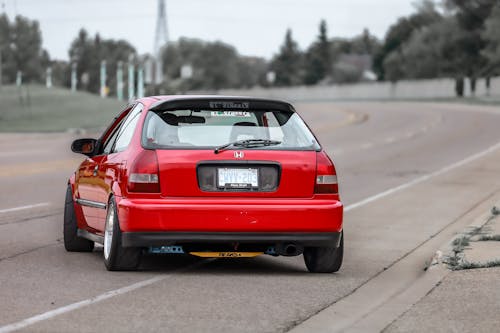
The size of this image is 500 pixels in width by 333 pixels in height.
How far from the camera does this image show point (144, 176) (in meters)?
9.58

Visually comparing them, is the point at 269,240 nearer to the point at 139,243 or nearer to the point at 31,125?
the point at 139,243

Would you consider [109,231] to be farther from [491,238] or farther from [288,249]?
[491,238]

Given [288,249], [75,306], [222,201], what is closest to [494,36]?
[288,249]

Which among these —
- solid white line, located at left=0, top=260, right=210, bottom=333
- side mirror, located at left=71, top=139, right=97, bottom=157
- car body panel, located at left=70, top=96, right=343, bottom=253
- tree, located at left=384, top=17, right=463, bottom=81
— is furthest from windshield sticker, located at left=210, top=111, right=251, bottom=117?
tree, located at left=384, top=17, right=463, bottom=81

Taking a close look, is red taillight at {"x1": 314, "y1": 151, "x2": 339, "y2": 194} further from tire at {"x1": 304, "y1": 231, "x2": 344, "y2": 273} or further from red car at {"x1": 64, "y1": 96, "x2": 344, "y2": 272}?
tire at {"x1": 304, "y1": 231, "x2": 344, "y2": 273}

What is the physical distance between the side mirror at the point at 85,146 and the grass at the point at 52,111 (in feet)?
114

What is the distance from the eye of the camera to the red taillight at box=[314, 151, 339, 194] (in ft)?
32.3

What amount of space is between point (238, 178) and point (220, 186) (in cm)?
16

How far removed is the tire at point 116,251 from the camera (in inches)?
382

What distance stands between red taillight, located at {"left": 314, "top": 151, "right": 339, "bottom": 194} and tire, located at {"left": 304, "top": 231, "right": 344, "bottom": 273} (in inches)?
19.1

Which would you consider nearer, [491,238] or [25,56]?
[491,238]

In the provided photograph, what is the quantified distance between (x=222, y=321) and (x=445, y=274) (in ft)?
9.31

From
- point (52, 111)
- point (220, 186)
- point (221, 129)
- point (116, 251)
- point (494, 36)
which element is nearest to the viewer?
point (220, 186)

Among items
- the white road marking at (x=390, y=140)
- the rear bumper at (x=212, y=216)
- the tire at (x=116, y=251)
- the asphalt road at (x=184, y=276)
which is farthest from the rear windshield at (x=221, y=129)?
the white road marking at (x=390, y=140)
